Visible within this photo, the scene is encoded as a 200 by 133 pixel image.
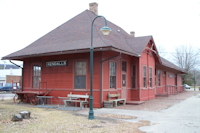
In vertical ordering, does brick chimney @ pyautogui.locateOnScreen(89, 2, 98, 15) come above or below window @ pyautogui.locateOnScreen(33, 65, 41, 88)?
above

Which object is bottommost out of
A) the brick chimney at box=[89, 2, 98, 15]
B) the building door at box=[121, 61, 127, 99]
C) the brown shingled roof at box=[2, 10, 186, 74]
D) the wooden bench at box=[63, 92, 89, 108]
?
the wooden bench at box=[63, 92, 89, 108]

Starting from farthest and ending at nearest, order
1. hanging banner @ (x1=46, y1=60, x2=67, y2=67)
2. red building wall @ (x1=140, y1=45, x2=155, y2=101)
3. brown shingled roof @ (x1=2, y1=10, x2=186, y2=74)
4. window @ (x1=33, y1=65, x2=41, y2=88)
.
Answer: red building wall @ (x1=140, y1=45, x2=155, y2=101)
window @ (x1=33, y1=65, x2=41, y2=88)
hanging banner @ (x1=46, y1=60, x2=67, y2=67)
brown shingled roof @ (x1=2, y1=10, x2=186, y2=74)

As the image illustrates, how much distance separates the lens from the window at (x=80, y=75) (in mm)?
12992

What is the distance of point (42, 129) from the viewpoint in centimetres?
692

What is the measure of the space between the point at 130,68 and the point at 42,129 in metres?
10.1

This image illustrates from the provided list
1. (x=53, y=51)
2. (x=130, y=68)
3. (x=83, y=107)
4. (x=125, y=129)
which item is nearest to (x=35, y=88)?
(x=53, y=51)

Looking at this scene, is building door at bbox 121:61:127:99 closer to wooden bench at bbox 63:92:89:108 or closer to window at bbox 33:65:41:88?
wooden bench at bbox 63:92:89:108

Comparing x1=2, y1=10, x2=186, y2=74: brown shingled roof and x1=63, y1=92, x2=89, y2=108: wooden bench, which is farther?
x1=2, y1=10, x2=186, y2=74: brown shingled roof

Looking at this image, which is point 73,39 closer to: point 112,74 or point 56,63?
point 56,63

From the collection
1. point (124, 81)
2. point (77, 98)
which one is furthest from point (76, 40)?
point (124, 81)

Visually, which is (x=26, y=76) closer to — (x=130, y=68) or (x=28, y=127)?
(x=130, y=68)

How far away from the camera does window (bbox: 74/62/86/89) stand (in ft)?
42.6

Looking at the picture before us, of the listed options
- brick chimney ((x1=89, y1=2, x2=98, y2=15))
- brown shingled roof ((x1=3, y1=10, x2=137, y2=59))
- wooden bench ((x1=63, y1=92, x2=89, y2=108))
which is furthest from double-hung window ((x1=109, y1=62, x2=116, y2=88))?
brick chimney ((x1=89, y1=2, x2=98, y2=15))

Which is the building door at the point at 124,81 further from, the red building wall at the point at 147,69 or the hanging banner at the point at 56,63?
the hanging banner at the point at 56,63
